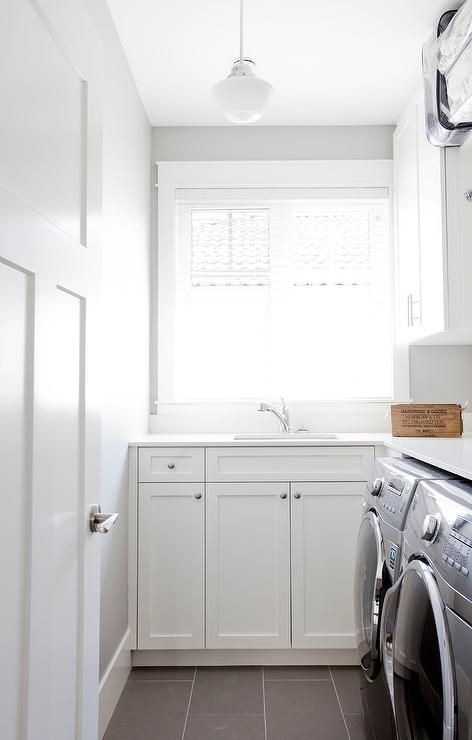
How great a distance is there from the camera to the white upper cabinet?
218 centimetres

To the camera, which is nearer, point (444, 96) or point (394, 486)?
point (394, 486)

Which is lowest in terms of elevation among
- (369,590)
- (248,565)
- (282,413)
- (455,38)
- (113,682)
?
(113,682)

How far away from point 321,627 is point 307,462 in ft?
2.30

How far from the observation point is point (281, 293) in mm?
3010

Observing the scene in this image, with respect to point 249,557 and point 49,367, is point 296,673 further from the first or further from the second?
point 49,367

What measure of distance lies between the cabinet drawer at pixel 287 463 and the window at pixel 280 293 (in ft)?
1.98

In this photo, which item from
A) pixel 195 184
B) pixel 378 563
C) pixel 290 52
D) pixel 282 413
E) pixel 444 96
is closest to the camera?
pixel 378 563

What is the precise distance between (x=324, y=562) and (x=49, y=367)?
177 cm

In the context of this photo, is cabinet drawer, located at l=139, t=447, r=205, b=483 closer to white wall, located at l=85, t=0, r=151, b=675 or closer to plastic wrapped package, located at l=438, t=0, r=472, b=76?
white wall, located at l=85, t=0, r=151, b=675

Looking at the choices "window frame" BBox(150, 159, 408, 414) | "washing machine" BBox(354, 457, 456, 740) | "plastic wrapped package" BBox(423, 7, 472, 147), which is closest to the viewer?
"washing machine" BBox(354, 457, 456, 740)

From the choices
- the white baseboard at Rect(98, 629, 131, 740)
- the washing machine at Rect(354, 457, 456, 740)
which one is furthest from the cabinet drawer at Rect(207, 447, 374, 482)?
the white baseboard at Rect(98, 629, 131, 740)

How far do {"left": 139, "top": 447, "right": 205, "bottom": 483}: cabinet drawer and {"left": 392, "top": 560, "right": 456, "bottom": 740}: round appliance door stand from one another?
1215 mm

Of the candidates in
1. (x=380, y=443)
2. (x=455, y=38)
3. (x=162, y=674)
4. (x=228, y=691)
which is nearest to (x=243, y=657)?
(x=228, y=691)

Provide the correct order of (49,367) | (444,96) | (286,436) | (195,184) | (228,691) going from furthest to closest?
(195,184), (286,436), (228,691), (444,96), (49,367)
